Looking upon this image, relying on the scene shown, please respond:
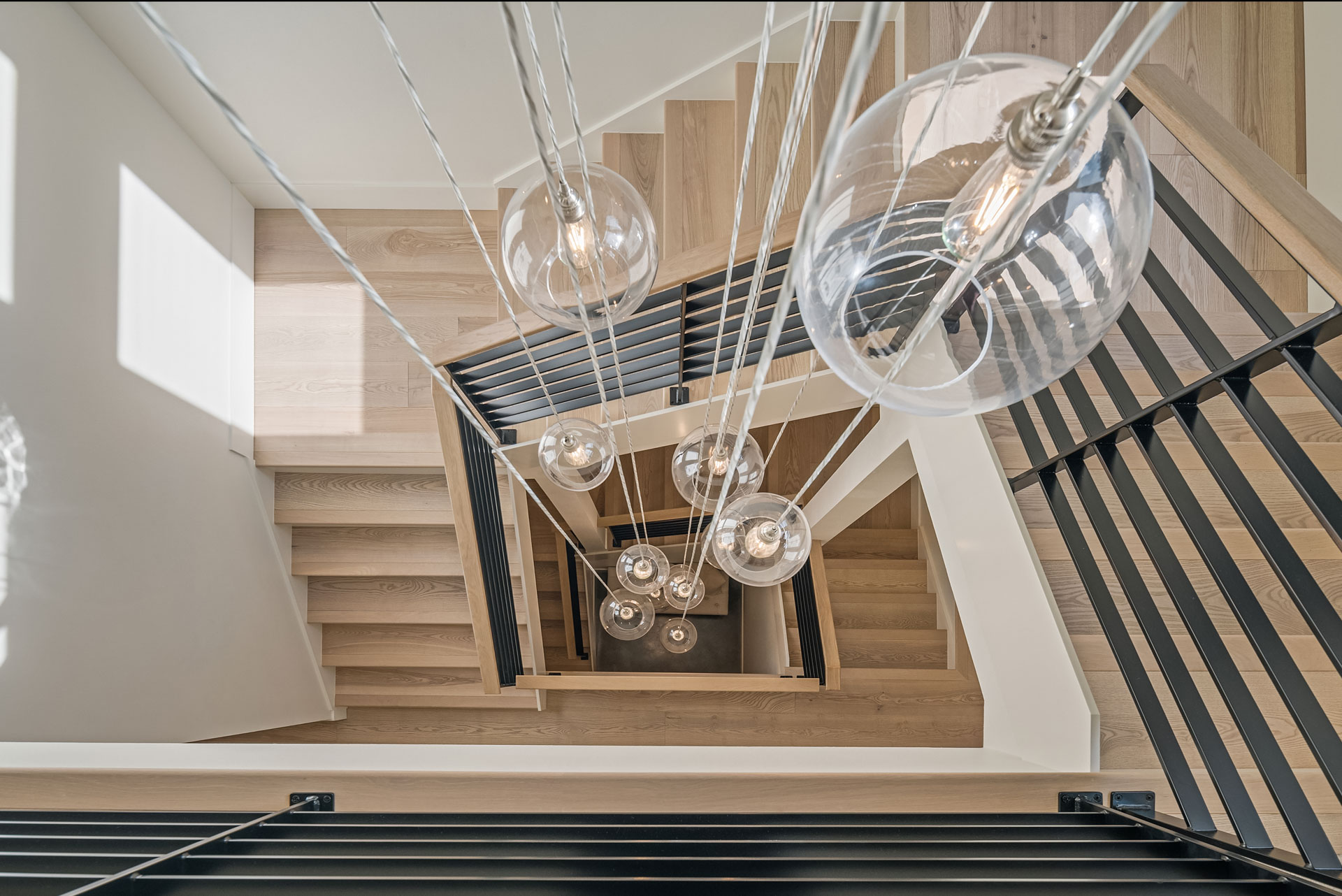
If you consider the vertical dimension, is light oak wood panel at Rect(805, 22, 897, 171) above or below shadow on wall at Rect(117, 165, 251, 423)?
above

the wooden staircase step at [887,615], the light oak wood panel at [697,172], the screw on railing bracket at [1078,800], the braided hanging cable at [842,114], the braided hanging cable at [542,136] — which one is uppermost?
the light oak wood panel at [697,172]

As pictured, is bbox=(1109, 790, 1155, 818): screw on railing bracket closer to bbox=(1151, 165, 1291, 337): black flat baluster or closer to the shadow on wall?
bbox=(1151, 165, 1291, 337): black flat baluster

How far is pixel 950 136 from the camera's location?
1.90ft

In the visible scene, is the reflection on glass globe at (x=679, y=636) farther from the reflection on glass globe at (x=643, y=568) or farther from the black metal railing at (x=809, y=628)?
the black metal railing at (x=809, y=628)

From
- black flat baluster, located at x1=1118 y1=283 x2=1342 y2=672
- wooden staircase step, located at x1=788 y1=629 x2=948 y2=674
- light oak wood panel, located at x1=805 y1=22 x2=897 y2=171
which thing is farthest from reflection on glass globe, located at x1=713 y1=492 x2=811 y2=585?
wooden staircase step, located at x1=788 y1=629 x2=948 y2=674

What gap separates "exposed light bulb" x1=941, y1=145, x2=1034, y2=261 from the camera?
56 cm

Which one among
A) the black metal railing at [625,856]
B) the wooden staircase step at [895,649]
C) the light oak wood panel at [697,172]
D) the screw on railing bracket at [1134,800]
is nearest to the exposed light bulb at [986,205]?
the black metal railing at [625,856]

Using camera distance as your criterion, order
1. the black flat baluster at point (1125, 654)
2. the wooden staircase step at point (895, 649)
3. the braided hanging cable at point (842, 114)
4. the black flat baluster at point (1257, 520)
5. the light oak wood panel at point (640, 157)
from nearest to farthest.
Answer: the braided hanging cable at point (842, 114)
the black flat baluster at point (1257, 520)
the black flat baluster at point (1125, 654)
the light oak wood panel at point (640, 157)
the wooden staircase step at point (895, 649)

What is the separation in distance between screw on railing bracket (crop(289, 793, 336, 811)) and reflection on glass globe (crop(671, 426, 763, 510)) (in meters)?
0.95

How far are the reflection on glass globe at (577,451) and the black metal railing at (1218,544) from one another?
1.08 meters

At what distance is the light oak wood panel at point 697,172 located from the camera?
10.6ft

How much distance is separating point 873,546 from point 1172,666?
13.7ft

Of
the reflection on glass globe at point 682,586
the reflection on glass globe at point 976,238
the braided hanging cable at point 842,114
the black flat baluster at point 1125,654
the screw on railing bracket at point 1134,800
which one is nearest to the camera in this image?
the braided hanging cable at point 842,114

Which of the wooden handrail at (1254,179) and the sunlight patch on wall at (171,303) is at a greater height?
the sunlight patch on wall at (171,303)
